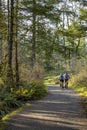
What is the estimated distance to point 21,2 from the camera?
22.7 meters

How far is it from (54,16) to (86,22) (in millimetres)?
14887

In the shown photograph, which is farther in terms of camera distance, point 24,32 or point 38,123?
point 24,32

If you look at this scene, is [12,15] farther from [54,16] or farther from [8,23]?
[54,16]

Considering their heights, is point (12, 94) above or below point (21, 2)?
below

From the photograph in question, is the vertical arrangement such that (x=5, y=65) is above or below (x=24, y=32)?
below

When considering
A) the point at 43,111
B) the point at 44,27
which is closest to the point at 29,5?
the point at 44,27

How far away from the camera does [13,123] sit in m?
13.0

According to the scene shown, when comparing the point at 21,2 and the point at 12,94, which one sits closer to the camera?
the point at 12,94

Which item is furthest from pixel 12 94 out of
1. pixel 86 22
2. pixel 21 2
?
pixel 86 22

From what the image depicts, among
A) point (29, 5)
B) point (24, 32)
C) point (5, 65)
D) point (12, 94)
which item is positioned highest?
point (29, 5)

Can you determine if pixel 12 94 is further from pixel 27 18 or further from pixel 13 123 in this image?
pixel 13 123

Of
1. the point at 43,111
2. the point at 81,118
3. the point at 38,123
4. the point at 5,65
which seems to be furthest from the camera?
the point at 5,65

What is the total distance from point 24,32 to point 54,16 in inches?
→ 102

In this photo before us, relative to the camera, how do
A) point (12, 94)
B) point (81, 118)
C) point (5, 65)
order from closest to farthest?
point (81, 118)
point (12, 94)
point (5, 65)
